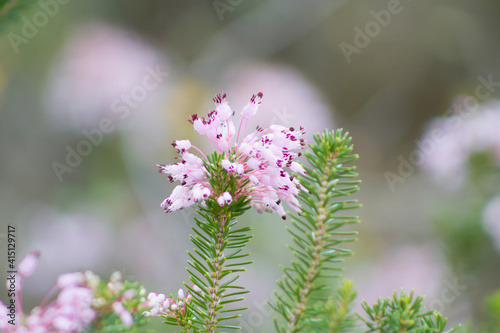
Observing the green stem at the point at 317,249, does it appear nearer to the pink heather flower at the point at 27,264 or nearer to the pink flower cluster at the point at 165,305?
the pink flower cluster at the point at 165,305

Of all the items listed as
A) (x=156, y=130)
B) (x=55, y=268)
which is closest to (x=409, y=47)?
(x=156, y=130)

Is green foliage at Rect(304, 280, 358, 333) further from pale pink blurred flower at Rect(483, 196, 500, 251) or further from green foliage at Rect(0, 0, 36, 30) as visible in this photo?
pale pink blurred flower at Rect(483, 196, 500, 251)

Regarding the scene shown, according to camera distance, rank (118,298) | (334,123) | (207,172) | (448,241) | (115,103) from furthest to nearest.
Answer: (334,123) < (115,103) < (448,241) < (207,172) < (118,298)

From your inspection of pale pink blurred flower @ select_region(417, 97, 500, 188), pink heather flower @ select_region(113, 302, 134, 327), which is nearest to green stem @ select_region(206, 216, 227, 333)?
pink heather flower @ select_region(113, 302, 134, 327)

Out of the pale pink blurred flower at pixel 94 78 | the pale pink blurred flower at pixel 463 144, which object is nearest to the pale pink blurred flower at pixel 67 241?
the pale pink blurred flower at pixel 94 78

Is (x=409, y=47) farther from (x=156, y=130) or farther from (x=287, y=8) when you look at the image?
(x=156, y=130)

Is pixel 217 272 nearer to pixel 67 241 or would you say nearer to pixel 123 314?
pixel 123 314
